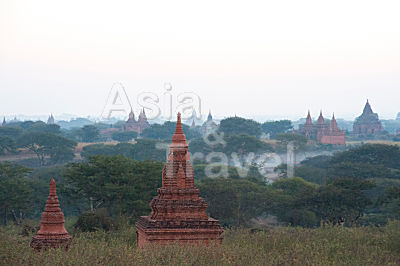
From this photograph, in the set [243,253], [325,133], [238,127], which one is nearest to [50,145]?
[238,127]

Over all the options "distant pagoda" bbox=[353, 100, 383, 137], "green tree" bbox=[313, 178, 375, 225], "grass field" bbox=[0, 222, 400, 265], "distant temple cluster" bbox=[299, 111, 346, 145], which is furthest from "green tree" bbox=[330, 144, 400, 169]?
"distant pagoda" bbox=[353, 100, 383, 137]

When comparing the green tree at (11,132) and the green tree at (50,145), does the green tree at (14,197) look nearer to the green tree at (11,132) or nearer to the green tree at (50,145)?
the green tree at (50,145)

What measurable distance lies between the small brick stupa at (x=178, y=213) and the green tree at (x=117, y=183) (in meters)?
22.5

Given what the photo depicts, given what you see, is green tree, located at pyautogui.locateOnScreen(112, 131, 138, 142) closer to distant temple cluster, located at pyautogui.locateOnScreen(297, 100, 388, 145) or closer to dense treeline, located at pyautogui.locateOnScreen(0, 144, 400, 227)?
distant temple cluster, located at pyautogui.locateOnScreen(297, 100, 388, 145)

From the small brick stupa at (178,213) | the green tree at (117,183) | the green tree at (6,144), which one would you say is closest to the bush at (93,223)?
the green tree at (117,183)

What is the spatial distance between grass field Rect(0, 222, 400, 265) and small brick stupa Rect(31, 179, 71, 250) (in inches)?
22.0

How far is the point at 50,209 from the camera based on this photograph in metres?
24.4

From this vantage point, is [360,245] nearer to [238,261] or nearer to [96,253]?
[238,261]

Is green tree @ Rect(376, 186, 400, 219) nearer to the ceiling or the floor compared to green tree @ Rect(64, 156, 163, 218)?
nearer to the floor

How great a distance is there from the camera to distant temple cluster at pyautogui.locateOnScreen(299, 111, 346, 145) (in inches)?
5615

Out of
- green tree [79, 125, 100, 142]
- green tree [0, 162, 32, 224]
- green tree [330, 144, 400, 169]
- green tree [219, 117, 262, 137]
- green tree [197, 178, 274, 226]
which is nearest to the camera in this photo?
green tree [0, 162, 32, 224]

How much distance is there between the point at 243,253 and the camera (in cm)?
2195

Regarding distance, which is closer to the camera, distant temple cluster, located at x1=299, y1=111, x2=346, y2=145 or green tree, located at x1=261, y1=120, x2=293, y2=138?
distant temple cluster, located at x1=299, y1=111, x2=346, y2=145

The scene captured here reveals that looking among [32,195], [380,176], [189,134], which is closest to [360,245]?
[32,195]
